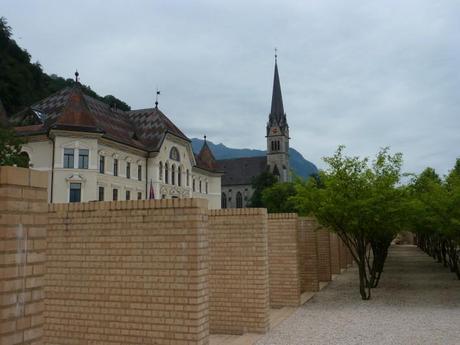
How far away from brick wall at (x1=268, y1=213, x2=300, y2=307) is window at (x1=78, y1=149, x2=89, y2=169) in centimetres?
2689

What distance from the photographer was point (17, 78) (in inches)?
2264

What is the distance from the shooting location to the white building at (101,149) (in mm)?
35719

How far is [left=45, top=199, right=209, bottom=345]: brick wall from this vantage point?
6055 mm

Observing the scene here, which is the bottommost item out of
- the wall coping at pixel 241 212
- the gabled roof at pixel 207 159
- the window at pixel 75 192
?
the wall coping at pixel 241 212

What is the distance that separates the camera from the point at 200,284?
6039 mm

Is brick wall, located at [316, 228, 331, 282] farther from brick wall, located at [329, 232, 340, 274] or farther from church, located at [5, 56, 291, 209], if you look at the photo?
church, located at [5, 56, 291, 209]

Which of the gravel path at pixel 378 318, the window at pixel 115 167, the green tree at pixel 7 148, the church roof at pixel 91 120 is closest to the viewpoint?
the gravel path at pixel 378 318

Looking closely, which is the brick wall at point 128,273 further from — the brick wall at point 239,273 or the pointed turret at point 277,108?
the pointed turret at point 277,108

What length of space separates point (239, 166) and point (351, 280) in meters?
86.3

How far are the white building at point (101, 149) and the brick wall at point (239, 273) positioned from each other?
27996 mm

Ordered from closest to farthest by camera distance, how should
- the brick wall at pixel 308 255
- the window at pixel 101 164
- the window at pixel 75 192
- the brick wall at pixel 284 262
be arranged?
the brick wall at pixel 284 262, the brick wall at pixel 308 255, the window at pixel 75 192, the window at pixel 101 164

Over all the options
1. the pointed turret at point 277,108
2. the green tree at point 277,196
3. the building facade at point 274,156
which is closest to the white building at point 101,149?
the green tree at point 277,196

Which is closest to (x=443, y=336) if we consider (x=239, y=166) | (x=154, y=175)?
(x=154, y=175)

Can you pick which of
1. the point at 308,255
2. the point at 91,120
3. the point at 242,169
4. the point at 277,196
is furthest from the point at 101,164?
the point at 242,169
